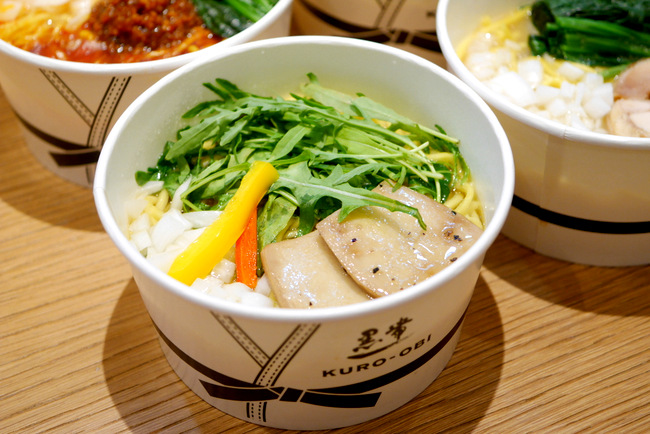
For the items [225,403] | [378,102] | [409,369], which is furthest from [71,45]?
[409,369]

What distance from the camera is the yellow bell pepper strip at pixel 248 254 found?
1492 millimetres

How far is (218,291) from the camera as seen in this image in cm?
143

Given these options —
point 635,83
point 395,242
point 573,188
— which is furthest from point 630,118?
point 395,242

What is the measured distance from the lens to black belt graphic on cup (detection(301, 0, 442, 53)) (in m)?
2.31

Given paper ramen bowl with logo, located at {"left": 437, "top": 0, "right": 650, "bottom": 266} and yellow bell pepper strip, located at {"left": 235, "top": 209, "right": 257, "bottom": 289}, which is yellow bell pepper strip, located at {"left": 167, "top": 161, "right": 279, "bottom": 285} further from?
paper ramen bowl with logo, located at {"left": 437, "top": 0, "right": 650, "bottom": 266}

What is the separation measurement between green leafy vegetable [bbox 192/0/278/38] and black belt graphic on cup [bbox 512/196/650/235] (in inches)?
37.5

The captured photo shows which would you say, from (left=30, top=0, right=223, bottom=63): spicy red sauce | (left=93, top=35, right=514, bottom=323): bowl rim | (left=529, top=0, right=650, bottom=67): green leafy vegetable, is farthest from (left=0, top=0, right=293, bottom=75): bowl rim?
(left=529, top=0, right=650, bottom=67): green leafy vegetable

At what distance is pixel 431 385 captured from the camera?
159 cm

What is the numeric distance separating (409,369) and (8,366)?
913mm

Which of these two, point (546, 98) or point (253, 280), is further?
point (546, 98)

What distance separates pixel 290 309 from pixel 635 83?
1.29m

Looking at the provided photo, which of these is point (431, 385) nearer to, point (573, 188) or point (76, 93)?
point (573, 188)

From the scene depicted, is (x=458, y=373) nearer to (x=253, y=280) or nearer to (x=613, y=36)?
(x=253, y=280)

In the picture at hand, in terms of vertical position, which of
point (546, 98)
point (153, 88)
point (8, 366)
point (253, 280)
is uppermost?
point (153, 88)
